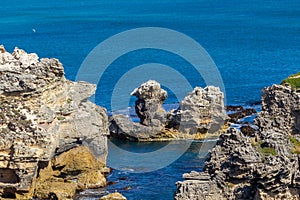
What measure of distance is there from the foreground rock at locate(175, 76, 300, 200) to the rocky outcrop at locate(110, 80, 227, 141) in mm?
26953

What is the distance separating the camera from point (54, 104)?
60.1m

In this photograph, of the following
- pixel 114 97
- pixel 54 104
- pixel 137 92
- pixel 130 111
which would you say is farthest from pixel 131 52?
pixel 54 104

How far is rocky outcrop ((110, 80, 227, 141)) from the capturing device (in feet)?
250

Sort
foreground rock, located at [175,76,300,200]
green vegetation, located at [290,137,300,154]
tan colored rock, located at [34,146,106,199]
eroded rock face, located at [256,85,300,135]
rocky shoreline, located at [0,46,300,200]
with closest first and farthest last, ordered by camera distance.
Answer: foreground rock, located at [175,76,300,200] → rocky shoreline, located at [0,46,300,200] → green vegetation, located at [290,137,300,154] → eroded rock face, located at [256,85,300,135] → tan colored rock, located at [34,146,106,199]

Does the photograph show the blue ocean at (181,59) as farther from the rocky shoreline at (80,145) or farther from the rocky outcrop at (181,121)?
the rocky shoreline at (80,145)

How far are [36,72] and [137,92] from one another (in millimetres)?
21156

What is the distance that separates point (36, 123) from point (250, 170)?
19.2 m

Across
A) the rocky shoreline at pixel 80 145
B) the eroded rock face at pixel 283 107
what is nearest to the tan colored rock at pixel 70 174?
the rocky shoreline at pixel 80 145

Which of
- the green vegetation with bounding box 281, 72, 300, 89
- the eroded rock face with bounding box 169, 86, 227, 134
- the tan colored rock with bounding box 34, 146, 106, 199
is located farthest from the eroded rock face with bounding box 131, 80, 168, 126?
the green vegetation with bounding box 281, 72, 300, 89

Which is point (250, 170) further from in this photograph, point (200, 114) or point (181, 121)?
point (200, 114)

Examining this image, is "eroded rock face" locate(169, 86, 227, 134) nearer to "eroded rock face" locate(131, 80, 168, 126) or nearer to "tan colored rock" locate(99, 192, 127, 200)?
"eroded rock face" locate(131, 80, 168, 126)

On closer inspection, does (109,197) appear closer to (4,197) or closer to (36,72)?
(4,197)

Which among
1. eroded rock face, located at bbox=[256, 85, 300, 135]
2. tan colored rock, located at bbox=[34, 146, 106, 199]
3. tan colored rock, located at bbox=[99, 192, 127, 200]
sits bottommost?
tan colored rock, located at bbox=[99, 192, 127, 200]

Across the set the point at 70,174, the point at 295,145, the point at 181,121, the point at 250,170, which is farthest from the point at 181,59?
the point at 250,170
